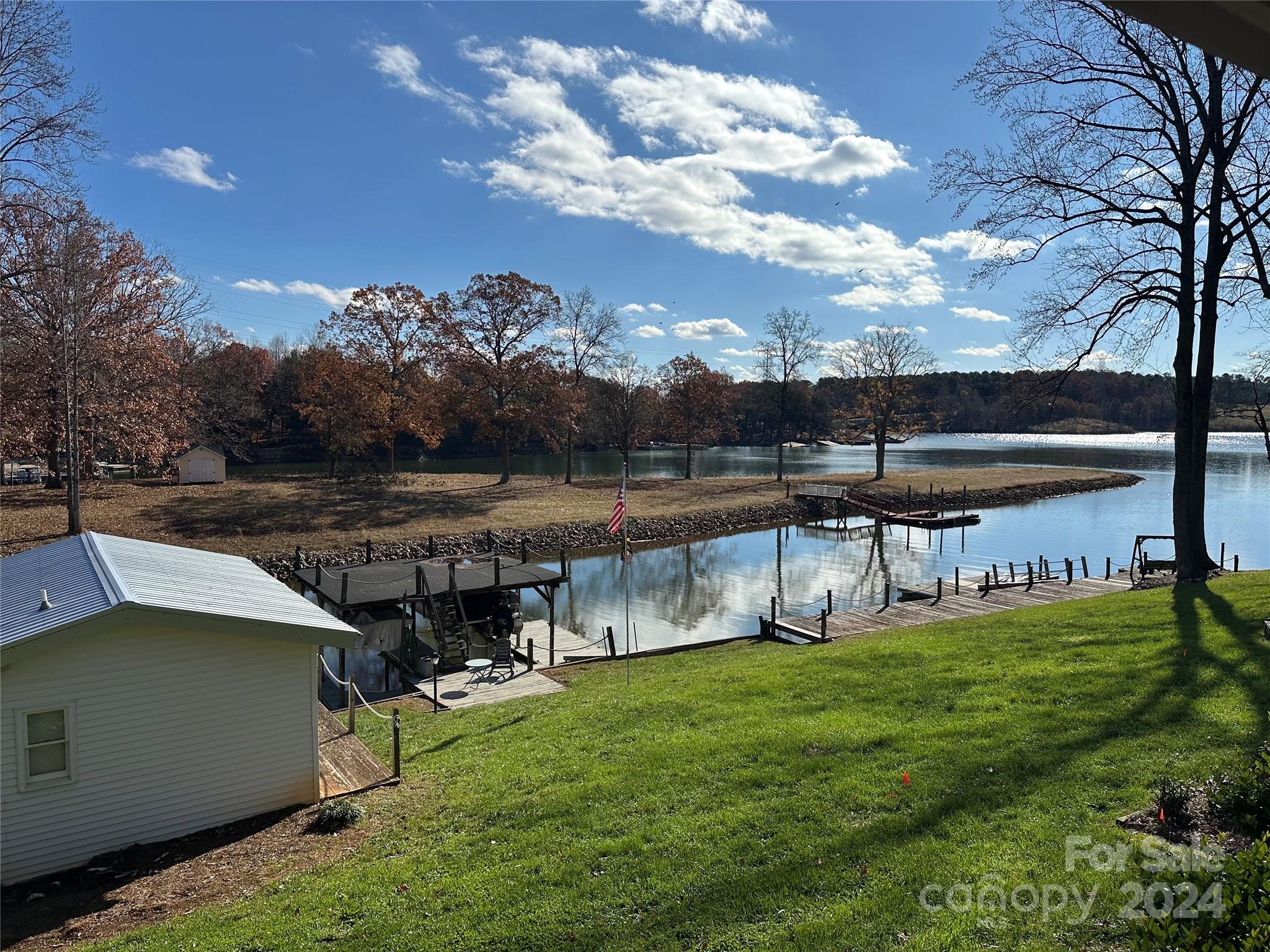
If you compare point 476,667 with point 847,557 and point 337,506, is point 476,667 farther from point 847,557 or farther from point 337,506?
point 337,506

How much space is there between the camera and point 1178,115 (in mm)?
16031

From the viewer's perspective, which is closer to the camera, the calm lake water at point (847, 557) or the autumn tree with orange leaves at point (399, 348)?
the calm lake water at point (847, 557)

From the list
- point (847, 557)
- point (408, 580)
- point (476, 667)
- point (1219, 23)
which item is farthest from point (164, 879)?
point (847, 557)

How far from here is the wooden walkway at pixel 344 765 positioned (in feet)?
30.8

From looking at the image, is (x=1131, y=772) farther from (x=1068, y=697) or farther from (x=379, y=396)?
(x=379, y=396)

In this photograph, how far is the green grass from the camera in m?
5.19

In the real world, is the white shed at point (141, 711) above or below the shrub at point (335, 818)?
above

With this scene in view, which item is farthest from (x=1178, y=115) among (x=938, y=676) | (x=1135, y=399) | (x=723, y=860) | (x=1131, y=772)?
(x=1135, y=399)

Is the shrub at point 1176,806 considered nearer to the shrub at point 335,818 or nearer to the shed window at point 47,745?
the shrub at point 335,818

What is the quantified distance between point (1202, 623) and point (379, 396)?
128 feet

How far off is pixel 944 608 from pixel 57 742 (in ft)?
61.5

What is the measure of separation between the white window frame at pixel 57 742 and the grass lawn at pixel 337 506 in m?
21.7

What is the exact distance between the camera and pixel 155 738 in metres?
8.16

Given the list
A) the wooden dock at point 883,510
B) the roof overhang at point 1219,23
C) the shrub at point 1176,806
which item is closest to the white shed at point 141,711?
the shrub at point 1176,806
